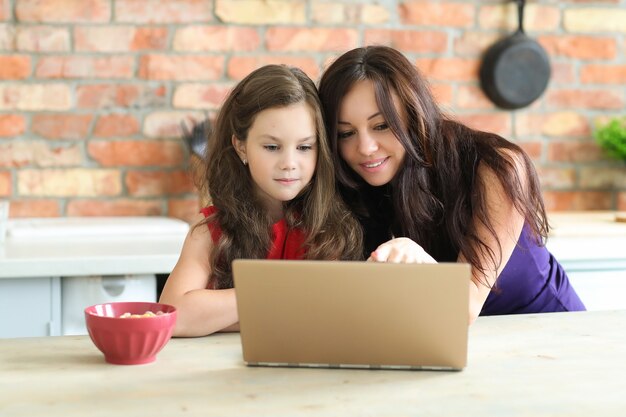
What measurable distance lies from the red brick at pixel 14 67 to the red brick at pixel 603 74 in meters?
1.80

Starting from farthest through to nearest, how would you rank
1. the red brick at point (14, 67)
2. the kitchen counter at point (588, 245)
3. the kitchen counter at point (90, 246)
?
the red brick at point (14, 67)
the kitchen counter at point (588, 245)
the kitchen counter at point (90, 246)

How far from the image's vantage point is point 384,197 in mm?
1817

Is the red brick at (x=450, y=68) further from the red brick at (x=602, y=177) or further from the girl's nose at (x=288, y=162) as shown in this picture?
the girl's nose at (x=288, y=162)

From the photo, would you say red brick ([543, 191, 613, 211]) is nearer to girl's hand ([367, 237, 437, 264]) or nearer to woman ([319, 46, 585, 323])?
woman ([319, 46, 585, 323])

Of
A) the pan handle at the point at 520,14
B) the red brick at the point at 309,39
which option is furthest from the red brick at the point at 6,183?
the pan handle at the point at 520,14

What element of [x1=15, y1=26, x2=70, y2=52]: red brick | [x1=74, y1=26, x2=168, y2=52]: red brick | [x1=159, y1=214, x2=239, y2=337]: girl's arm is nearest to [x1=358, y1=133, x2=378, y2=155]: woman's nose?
[x1=159, y1=214, x2=239, y2=337]: girl's arm

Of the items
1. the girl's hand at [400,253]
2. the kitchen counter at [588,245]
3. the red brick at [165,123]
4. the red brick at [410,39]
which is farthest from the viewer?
the red brick at [410,39]

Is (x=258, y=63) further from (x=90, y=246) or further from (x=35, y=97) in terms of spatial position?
(x=90, y=246)

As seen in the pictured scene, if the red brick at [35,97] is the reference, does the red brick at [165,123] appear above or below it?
below

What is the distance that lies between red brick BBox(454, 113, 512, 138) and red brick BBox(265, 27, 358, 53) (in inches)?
18.4

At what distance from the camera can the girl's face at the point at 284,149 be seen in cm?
161

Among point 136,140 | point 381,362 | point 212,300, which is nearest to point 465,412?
point 381,362

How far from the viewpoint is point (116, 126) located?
2551 mm

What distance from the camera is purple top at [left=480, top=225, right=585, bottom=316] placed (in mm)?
1782
